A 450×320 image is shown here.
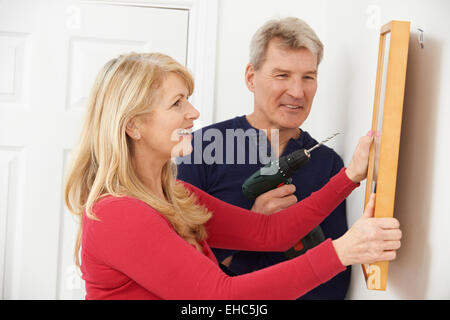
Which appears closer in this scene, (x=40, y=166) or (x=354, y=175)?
(x=354, y=175)

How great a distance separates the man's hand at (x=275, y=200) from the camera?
4.43 ft

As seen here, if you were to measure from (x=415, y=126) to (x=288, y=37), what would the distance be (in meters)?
0.62

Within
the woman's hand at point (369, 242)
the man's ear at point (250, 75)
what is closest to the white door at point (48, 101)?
the man's ear at point (250, 75)

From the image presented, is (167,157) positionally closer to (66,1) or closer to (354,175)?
(354,175)

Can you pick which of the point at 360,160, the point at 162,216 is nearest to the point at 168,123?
the point at 162,216

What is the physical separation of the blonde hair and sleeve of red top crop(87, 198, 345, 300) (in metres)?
0.09

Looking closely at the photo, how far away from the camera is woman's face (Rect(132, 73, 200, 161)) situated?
1000mm

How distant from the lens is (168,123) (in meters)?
1.01

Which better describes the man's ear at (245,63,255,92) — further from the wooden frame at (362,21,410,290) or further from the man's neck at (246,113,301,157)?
the wooden frame at (362,21,410,290)

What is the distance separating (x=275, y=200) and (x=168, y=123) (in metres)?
0.48

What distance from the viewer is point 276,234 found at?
4.00 ft

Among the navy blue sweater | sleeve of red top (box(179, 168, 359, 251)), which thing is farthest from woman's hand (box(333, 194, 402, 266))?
the navy blue sweater

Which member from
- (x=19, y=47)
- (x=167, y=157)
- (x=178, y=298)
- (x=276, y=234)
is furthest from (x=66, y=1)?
(x=178, y=298)

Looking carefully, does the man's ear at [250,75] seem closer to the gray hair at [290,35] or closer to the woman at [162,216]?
the gray hair at [290,35]
